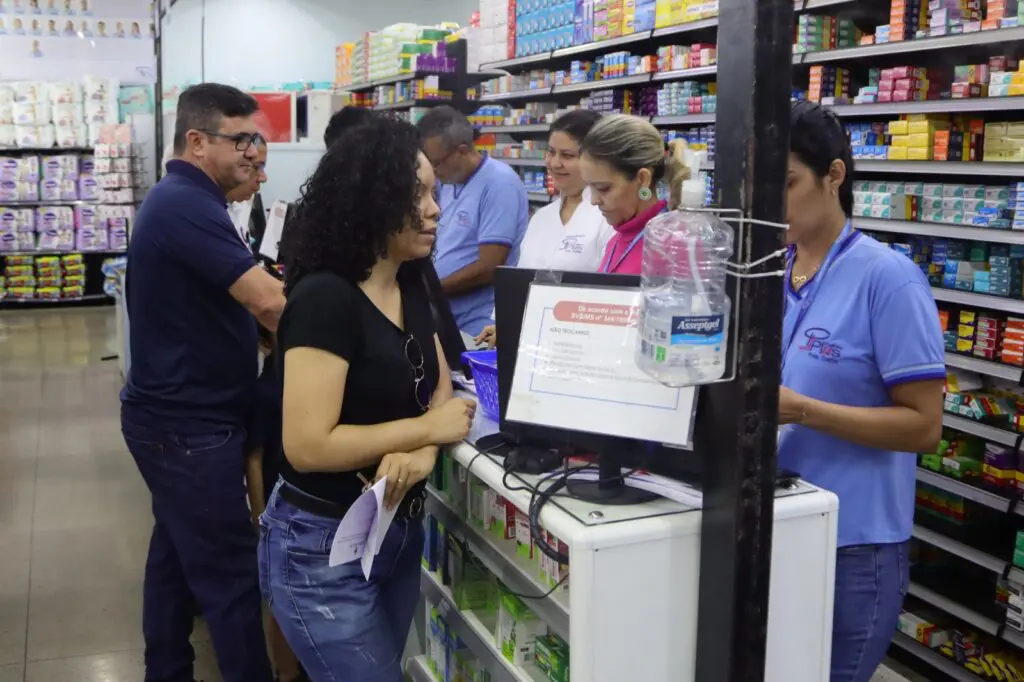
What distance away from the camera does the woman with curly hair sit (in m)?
1.88

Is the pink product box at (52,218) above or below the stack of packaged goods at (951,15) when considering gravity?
below

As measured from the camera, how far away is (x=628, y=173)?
2.84 m

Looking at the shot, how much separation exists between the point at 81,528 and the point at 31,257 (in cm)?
742

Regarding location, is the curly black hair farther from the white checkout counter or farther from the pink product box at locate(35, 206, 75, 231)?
the pink product box at locate(35, 206, 75, 231)

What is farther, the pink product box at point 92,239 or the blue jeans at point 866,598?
the pink product box at point 92,239

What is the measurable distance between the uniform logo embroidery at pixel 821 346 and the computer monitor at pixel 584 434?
377 mm

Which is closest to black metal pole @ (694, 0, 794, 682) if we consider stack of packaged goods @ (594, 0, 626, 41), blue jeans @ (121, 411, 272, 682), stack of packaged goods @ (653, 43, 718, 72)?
blue jeans @ (121, 411, 272, 682)

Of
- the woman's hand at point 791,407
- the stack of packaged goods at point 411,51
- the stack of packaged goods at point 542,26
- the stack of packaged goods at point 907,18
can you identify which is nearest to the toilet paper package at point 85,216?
the stack of packaged goods at point 411,51

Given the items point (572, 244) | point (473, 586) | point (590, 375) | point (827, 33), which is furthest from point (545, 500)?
point (827, 33)

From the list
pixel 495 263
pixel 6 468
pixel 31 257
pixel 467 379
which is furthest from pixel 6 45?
pixel 467 379

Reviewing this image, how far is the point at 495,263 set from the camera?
165 inches

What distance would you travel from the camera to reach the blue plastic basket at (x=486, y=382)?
221cm

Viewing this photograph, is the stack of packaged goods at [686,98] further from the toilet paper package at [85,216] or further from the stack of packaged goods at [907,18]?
the toilet paper package at [85,216]

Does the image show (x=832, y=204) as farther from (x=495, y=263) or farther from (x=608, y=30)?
(x=608, y=30)
